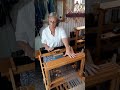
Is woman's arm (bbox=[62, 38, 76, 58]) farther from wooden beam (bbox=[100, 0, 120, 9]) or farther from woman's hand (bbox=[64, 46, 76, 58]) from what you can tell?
wooden beam (bbox=[100, 0, 120, 9])

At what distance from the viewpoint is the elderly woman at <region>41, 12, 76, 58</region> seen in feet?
2.48

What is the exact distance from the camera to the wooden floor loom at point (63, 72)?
30.8 inches

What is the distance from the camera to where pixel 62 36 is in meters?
0.79

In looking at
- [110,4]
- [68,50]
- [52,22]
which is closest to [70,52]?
[68,50]

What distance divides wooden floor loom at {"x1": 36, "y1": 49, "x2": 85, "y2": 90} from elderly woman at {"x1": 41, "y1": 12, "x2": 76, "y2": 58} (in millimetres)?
21

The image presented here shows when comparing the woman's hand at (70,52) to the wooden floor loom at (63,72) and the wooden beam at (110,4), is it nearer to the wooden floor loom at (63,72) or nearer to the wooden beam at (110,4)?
the wooden floor loom at (63,72)

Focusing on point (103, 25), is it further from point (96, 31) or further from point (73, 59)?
point (73, 59)

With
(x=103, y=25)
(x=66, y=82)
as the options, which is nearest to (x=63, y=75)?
(x=66, y=82)

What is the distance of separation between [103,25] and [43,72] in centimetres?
31

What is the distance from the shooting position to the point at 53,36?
2.53ft

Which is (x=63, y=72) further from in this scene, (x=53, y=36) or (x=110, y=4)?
(x=110, y=4)

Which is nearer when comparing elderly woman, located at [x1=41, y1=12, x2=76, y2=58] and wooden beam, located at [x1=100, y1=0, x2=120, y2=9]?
elderly woman, located at [x1=41, y1=12, x2=76, y2=58]

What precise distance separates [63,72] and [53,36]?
146 millimetres

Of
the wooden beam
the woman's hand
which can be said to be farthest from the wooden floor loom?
the wooden beam
